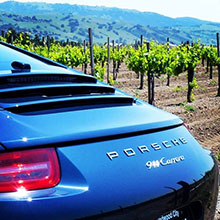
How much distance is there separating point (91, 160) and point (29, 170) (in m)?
0.25

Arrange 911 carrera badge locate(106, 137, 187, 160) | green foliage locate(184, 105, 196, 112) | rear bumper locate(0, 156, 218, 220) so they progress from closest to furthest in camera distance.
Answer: rear bumper locate(0, 156, 218, 220) → 911 carrera badge locate(106, 137, 187, 160) → green foliage locate(184, 105, 196, 112)

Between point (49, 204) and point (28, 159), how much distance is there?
19cm

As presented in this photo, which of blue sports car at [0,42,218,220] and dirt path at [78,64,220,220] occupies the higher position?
blue sports car at [0,42,218,220]

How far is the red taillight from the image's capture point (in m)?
1.44

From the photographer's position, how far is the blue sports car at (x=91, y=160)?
56.8 inches

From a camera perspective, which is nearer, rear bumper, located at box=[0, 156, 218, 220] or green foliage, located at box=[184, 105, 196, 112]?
rear bumper, located at box=[0, 156, 218, 220]

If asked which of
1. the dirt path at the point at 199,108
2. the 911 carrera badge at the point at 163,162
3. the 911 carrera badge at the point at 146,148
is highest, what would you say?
the 911 carrera badge at the point at 146,148

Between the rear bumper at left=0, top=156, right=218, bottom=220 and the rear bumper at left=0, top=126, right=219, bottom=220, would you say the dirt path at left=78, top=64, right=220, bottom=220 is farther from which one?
the rear bumper at left=0, top=126, right=219, bottom=220

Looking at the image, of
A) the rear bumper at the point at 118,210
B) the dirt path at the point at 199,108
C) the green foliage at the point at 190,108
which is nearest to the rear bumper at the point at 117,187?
the rear bumper at the point at 118,210

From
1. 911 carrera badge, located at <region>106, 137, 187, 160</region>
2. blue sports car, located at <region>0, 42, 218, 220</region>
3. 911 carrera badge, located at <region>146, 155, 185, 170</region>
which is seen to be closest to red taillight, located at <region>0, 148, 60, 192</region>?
blue sports car, located at <region>0, 42, 218, 220</region>

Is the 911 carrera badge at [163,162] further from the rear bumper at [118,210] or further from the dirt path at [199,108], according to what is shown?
the dirt path at [199,108]

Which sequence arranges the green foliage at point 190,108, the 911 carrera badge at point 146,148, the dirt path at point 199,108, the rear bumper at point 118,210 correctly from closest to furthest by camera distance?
the rear bumper at point 118,210
the 911 carrera badge at point 146,148
the dirt path at point 199,108
the green foliage at point 190,108

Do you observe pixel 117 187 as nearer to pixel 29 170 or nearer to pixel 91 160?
pixel 91 160

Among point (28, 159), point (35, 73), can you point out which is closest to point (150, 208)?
point (28, 159)
